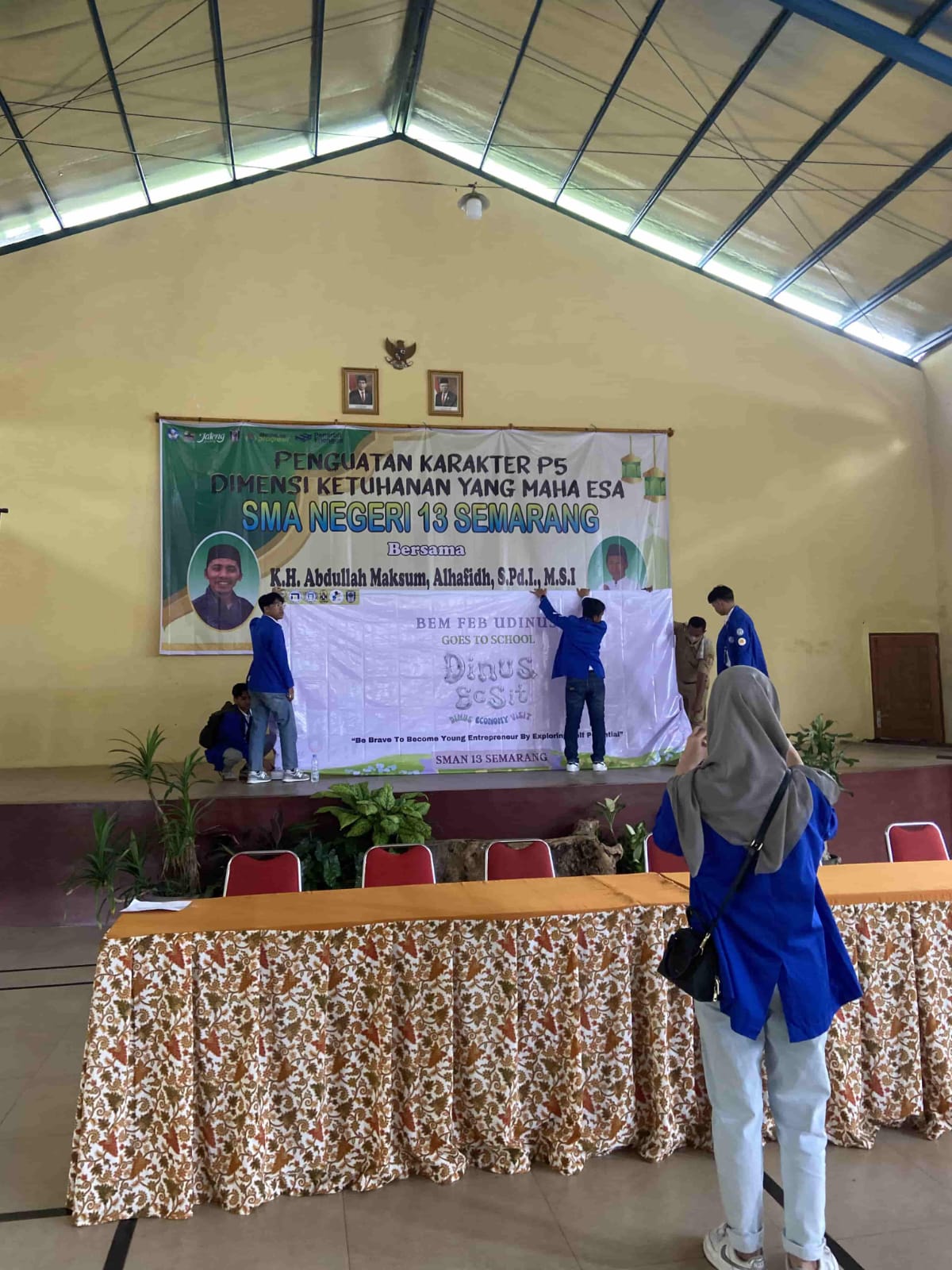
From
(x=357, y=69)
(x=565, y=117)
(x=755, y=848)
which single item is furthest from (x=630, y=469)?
(x=755, y=848)

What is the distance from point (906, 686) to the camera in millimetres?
8820

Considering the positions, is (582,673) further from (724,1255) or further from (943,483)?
(943,483)

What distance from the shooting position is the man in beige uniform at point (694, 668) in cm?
722

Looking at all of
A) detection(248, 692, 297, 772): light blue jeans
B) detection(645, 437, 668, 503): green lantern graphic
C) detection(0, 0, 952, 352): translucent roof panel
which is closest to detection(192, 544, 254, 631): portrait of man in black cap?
detection(248, 692, 297, 772): light blue jeans

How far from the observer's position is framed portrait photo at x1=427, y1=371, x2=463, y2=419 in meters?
8.33

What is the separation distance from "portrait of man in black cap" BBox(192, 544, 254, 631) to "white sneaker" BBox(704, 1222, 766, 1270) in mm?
6564

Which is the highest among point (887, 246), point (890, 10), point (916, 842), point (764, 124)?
point (764, 124)

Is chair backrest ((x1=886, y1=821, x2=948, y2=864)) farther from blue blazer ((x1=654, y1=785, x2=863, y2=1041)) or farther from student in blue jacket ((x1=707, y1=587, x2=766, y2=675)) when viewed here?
student in blue jacket ((x1=707, y1=587, x2=766, y2=675))

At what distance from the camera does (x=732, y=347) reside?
8891 millimetres

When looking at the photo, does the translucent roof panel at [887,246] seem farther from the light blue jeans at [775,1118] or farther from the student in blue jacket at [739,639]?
the light blue jeans at [775,1118]

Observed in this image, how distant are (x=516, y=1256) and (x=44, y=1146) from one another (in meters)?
1.49

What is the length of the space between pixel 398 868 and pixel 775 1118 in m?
1.88

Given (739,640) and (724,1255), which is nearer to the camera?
(724,1255)

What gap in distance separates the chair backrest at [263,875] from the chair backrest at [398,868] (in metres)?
0.28
